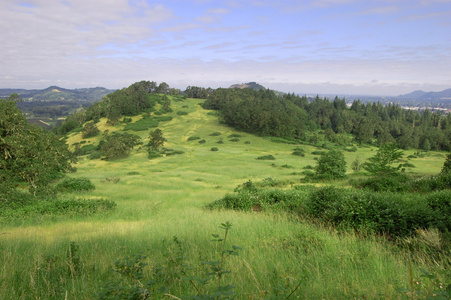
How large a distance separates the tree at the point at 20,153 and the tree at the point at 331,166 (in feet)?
68.9

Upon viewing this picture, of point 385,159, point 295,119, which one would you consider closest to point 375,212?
point 385,159

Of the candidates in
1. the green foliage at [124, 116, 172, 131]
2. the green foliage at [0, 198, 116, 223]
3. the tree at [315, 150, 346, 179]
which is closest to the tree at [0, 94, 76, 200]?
the green foliage at [0, 198, 116, 223]

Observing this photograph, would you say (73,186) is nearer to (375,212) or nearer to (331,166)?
(375,212)

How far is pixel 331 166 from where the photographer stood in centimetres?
2486

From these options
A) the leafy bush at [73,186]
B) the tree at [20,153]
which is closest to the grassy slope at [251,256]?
the tree at [20,153]

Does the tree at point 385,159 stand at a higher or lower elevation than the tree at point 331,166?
higher

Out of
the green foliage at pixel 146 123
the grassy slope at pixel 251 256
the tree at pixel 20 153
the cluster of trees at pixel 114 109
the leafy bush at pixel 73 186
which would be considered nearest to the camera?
the grassy slope at pixel 251 256

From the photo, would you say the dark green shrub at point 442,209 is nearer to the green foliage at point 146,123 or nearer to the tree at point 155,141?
the tree at point 155,141

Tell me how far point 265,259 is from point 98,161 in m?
47.0

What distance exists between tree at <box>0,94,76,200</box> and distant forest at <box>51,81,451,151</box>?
6862 cm

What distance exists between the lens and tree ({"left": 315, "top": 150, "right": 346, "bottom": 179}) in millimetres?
A: 24141

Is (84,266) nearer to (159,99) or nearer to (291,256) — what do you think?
(291,256)

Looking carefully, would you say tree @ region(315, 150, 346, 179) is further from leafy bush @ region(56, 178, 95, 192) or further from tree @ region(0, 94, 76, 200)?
tree @ region(0, 94, 76, 200)

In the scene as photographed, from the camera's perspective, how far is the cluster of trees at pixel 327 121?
258ft
